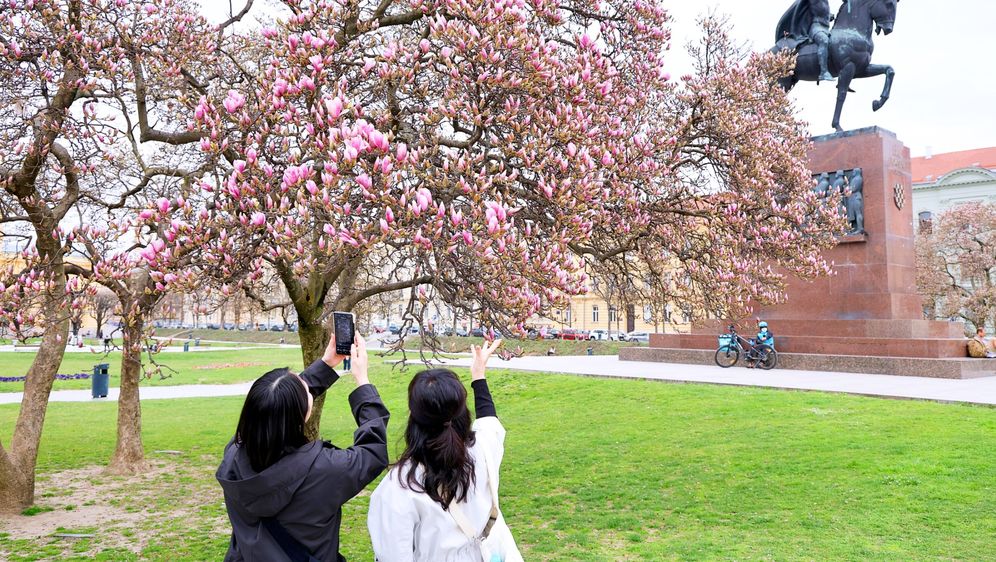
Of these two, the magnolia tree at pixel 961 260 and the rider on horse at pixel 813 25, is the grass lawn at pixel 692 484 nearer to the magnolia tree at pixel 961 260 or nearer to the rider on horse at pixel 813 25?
the rider on horse at pixel 813 25

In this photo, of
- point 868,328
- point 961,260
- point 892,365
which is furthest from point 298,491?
point 961,260

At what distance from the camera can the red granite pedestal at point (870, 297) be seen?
18.0 meters

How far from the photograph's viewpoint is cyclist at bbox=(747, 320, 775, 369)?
65.0ft

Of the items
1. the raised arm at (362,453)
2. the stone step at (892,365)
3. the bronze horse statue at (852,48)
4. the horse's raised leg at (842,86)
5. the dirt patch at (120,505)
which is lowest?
the dirt patch at (120,505)

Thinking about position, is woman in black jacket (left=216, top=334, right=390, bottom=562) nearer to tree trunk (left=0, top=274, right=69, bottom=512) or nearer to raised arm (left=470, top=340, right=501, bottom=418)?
raised arm (left=470, top=340, right=501, bottom=418)

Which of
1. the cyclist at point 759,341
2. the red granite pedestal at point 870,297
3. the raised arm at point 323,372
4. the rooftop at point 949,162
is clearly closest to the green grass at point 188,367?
the cyclist at point 759,341

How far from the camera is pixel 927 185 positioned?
6084cm

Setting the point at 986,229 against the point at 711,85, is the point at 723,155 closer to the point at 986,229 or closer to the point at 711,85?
the point at 711,85

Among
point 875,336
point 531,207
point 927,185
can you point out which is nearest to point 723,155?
point 531,207

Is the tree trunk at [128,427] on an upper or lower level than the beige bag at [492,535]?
lower

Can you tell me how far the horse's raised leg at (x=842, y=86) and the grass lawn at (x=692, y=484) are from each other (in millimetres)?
9520

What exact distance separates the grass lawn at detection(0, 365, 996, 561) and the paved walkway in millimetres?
1257

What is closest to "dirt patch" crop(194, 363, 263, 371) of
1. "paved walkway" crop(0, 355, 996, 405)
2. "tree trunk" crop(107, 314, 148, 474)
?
"paved walkway" crop(0, 355, 996, 405)

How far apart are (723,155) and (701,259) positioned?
145cm
